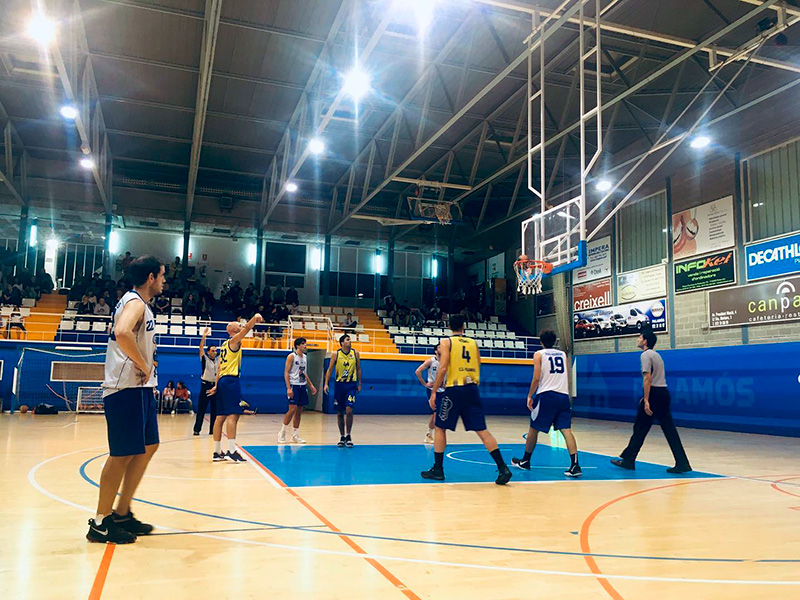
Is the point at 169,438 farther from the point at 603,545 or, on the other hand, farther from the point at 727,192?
the point at 727,192

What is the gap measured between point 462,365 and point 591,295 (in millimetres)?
17028

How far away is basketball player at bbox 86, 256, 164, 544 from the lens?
4.39 meters

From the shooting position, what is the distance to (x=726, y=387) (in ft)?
55.9

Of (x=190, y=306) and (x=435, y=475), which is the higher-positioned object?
(x=190, y=306)

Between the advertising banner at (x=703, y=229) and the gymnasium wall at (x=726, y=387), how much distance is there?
9.88 ft

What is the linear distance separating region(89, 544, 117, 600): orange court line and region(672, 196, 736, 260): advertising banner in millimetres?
17706

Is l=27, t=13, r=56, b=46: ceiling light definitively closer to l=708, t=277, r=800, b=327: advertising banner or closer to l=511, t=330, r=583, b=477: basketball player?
l=511, t=330, r=583, b=477: basketball player

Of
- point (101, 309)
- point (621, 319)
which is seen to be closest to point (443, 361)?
point (621, 319)

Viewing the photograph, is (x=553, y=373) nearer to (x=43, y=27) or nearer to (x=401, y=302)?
(x=43, y=27)

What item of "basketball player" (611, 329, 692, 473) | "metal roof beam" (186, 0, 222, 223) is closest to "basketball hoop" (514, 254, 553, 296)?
"basketball player" (611, 329, 692, 473)

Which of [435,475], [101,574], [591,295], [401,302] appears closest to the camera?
[101,574]

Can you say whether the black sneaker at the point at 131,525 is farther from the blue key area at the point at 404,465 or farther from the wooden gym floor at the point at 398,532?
the blue key area at the point at 404,465

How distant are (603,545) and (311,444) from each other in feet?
24.4

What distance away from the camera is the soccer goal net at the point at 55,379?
19219mm
